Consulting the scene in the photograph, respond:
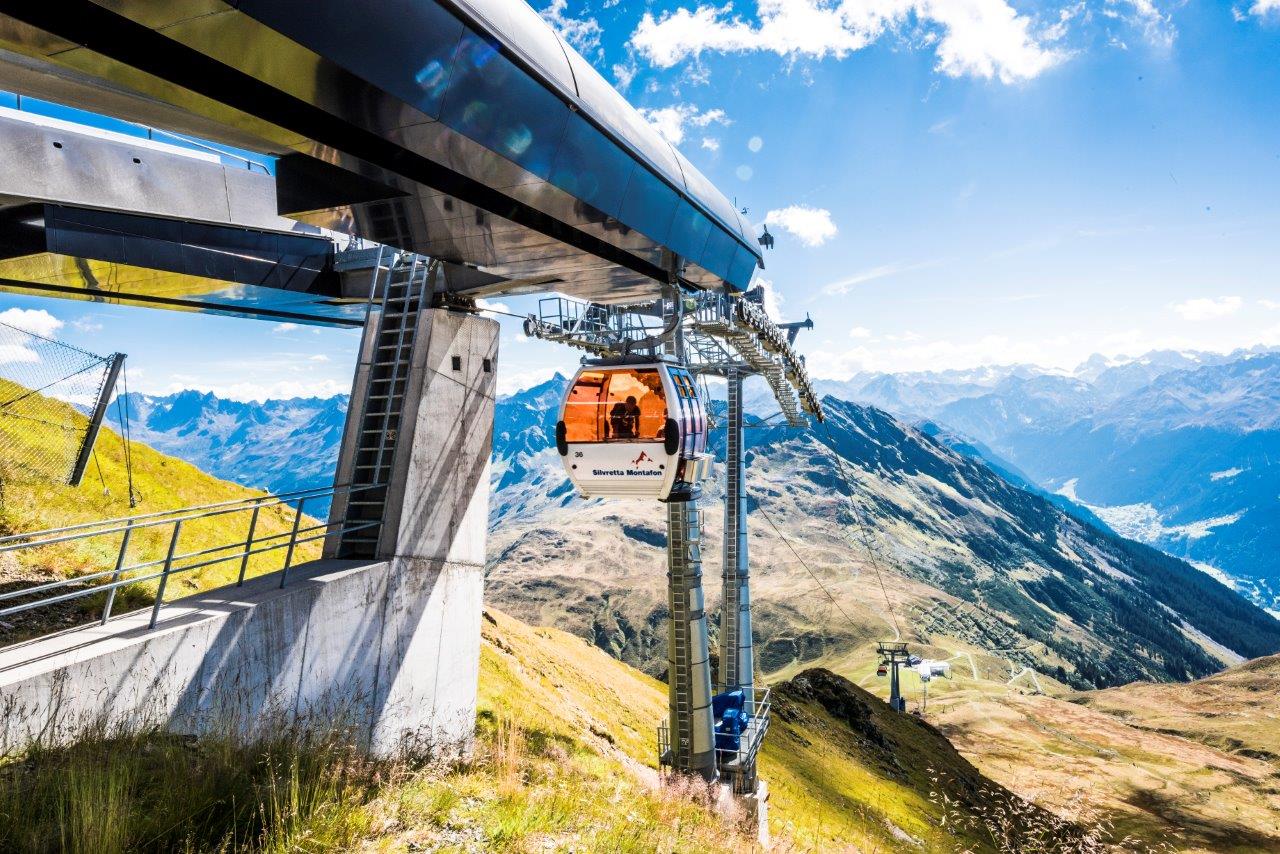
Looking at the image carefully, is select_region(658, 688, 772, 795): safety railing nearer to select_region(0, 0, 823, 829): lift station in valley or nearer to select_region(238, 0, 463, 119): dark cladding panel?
select_region(0, 0, 823, 829): lift station in valley

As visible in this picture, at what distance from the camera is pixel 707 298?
23.0 meters

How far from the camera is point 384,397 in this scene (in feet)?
41.1

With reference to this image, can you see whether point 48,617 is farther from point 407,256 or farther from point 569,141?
point 569,141

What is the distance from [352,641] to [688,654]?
9.06 m

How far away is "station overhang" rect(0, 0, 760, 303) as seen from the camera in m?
5.33

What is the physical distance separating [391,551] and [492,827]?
6.41 metres

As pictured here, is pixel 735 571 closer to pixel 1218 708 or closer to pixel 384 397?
pixel 384 397

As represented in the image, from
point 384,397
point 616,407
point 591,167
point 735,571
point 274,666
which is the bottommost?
point 735,571

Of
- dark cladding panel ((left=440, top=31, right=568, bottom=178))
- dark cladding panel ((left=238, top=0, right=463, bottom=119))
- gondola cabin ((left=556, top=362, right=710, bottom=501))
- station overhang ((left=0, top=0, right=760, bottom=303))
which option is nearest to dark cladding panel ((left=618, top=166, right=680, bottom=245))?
station overhang ((left=0, top=0, right=760, bottom=303))

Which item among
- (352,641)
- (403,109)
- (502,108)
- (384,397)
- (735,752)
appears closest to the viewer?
(403,109)

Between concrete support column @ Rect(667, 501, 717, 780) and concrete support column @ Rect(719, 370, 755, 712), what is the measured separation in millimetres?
10812

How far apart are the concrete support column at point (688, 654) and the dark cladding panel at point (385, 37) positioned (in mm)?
12148

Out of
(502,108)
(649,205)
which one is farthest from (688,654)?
(502,108)

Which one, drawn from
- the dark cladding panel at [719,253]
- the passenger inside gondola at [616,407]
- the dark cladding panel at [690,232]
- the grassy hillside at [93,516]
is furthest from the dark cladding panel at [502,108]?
the grassy hillside at [93,516]
